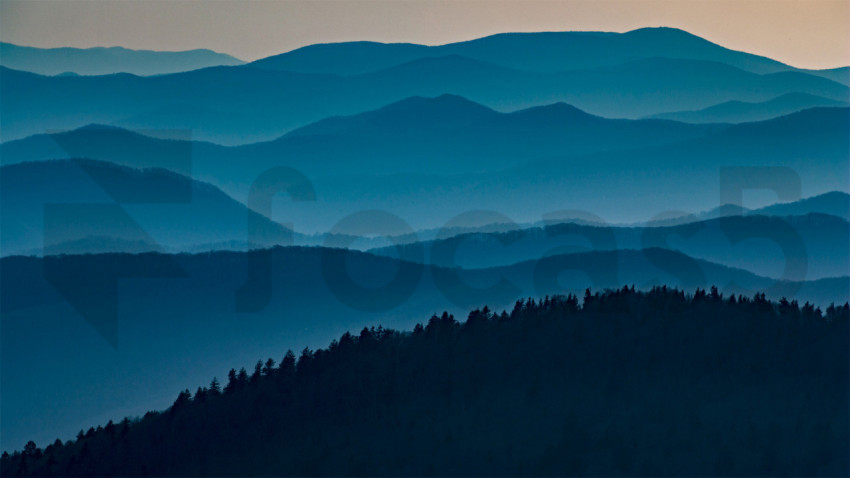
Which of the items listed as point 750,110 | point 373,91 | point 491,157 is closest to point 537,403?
point 491,157

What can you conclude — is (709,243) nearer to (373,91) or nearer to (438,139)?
(438,139)

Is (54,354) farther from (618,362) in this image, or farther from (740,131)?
(740,131)

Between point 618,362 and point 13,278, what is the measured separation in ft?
180

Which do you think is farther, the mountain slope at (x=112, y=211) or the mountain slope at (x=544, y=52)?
the mountain slope at (x=544, y=52)

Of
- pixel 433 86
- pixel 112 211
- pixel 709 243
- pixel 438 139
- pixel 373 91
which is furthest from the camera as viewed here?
pixel 373 91

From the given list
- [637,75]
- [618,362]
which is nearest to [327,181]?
[637,75]

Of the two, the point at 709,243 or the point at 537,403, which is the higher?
the point at 709,243

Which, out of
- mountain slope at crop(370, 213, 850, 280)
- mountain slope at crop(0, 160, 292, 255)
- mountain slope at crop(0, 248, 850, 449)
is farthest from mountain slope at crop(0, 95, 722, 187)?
mountain slope at crop(0, 248, 850, 449)

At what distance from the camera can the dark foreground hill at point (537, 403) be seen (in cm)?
2373

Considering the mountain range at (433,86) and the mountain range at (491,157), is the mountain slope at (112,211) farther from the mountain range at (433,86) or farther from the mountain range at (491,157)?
the mountain range at (433,86)

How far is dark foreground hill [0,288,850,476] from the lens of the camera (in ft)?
77.9

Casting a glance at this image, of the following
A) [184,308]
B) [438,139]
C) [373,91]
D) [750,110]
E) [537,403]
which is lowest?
A: [537,403]

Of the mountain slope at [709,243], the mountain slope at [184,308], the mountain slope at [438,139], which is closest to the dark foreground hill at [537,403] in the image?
the mountain slope at [184,308]

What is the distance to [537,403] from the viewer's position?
26.9 m
